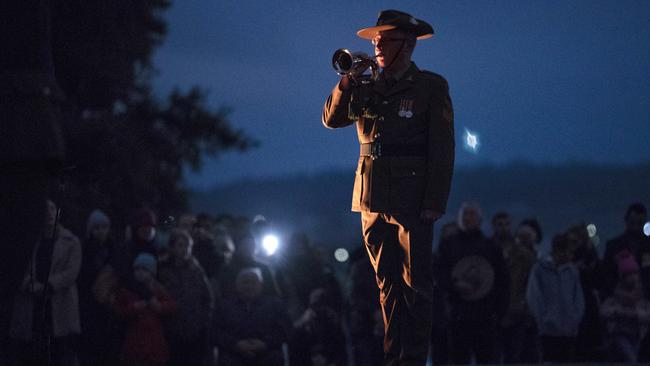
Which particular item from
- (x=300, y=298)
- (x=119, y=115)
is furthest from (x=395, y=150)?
(x=119, y=115)

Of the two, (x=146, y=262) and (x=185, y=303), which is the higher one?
(x=146, y=262)

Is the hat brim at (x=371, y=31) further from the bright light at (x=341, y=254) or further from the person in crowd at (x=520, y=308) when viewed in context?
the bright light at (x=341, y=254)

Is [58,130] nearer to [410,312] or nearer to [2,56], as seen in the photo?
[2,56]

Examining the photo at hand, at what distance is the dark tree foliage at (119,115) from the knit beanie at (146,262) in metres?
9.13

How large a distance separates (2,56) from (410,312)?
3070 millimetres

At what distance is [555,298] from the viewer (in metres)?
11.7

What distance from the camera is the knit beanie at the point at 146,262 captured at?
10.5 metres

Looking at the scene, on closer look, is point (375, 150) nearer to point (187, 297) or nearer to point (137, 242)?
point (187, 297)

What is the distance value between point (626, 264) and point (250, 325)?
4.03 metres

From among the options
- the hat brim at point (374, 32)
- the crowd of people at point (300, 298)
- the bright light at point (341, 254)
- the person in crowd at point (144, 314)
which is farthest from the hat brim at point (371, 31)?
the bright light at point (341, 254)

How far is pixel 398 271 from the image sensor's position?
6074mm

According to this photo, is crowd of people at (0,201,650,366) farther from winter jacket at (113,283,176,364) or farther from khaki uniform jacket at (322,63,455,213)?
khaki uniform jacket at (322,63,455,213)

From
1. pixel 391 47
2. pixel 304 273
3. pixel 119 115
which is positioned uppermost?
pixel 119 115

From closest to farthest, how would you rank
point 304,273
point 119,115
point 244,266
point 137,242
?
point 137,242 → point 244,266 → point 304,273 → point 119,115
